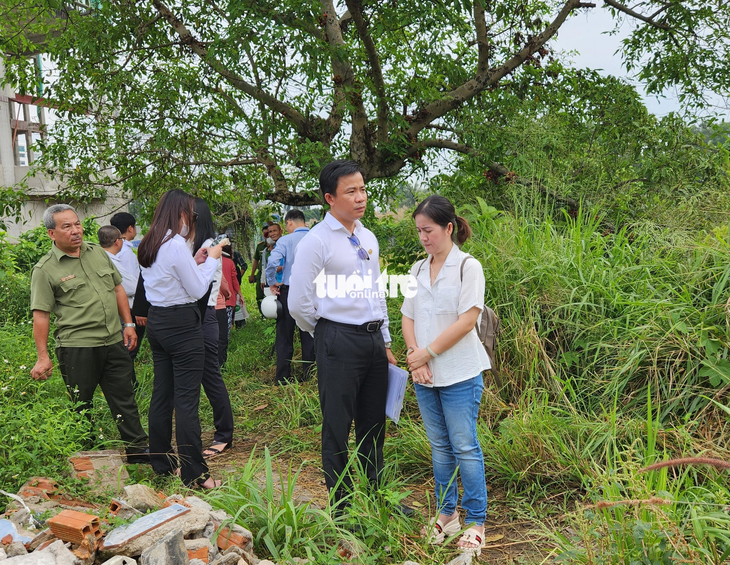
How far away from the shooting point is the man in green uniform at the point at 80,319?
4.21m

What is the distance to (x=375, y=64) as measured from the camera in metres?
6.24

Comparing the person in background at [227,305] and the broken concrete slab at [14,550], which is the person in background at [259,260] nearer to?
the person in background at [227,305]

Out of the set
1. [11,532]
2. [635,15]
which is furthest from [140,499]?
[635,15]

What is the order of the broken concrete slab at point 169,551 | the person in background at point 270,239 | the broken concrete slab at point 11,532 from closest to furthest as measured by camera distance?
the broken concrete slab at point 169,551, the broken concrete slab at point 11,532, the person in background at point 270,239

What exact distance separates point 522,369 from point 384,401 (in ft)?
5.35

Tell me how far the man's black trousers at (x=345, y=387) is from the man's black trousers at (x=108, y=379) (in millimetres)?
1879

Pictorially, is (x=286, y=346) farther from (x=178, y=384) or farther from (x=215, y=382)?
(x=178, y=384)

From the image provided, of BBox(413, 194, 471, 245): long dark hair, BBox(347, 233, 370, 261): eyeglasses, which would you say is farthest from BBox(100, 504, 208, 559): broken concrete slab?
BBox(413, 194, 471, 245): long dark hair

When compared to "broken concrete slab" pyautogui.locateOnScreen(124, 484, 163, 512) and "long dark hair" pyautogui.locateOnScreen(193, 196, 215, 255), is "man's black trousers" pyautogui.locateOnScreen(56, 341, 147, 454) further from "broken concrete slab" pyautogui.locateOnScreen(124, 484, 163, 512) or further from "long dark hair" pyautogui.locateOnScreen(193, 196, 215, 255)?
"broken concrete slab" pyautogui.locateOnScreen(124, 484, 163, 512)

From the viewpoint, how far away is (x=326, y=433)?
3.30 metres

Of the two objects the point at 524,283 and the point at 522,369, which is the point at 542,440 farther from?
the point at 524,283

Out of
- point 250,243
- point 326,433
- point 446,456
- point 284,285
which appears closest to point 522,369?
point 446,456

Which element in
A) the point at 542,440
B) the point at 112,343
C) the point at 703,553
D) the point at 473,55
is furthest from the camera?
the point at 473,55

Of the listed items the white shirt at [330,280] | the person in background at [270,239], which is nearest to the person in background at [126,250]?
the person in background at [270,239]
